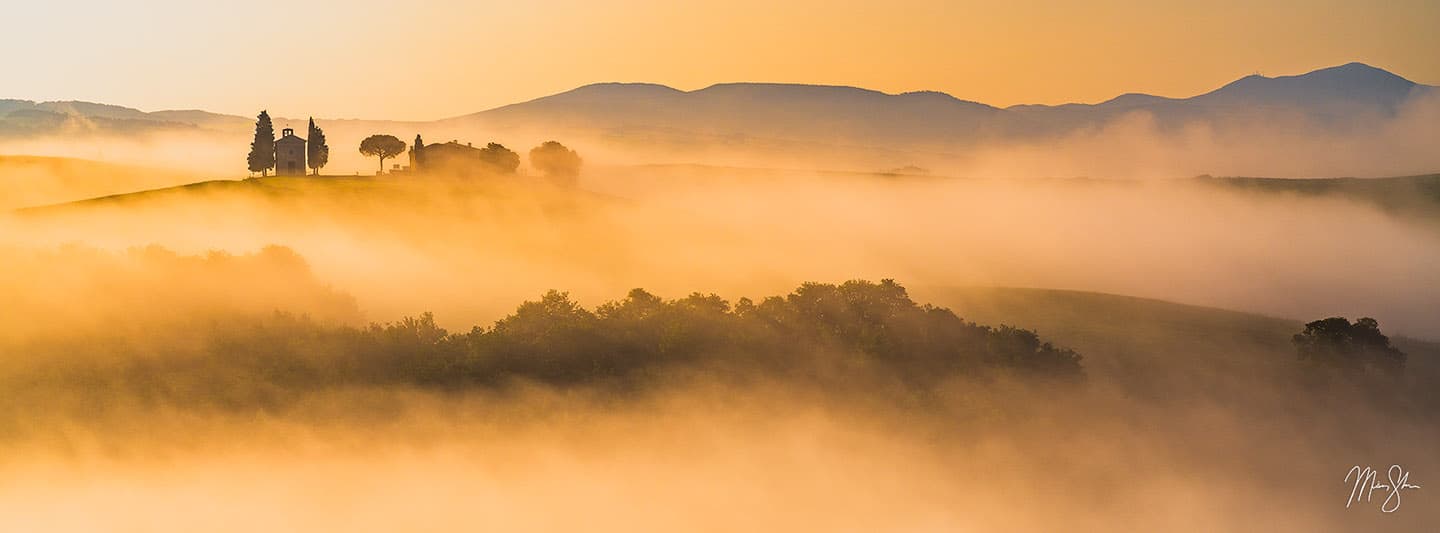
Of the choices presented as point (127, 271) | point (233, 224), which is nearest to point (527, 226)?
point (233, 224)

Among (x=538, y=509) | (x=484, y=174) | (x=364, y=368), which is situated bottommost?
(x=538, y=509)

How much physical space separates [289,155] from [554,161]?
36893mm

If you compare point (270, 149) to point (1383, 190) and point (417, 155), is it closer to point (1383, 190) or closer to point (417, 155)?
point (417, 155)

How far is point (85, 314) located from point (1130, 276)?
121 meters

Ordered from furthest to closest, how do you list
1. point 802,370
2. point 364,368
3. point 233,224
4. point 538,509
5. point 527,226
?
point 527,226, point 233,224, point 802,370, point 364,368, point 538,509

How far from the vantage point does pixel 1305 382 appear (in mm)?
112188

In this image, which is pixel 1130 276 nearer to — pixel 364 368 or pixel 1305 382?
pixel 1305 382

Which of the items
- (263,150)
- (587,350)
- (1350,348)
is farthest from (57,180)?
(1350,348)

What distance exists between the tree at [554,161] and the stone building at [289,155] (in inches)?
1263

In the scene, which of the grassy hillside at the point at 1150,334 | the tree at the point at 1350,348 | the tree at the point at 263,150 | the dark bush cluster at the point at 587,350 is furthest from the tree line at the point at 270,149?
the tree at the point at 1350,348

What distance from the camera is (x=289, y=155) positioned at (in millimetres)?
147750

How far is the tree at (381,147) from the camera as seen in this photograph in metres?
159
